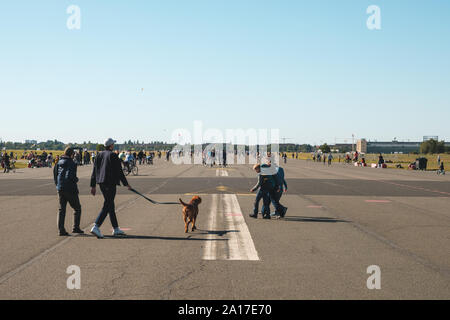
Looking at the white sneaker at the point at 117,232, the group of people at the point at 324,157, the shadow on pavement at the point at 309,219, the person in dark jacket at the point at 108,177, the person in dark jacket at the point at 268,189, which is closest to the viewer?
the person in dark jacket at the point at 108,177

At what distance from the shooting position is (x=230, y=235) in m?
8.55

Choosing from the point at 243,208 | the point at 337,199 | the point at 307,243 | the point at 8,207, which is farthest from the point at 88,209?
the point at 337,199

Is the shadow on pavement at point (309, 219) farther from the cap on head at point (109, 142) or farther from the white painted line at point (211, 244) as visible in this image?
the cap on head at point (109, 142)

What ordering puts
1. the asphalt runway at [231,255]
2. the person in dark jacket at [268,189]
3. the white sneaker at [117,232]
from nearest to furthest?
the asphalt runway at [231,255] < the white sneaker at [117,232] < the person in dark jacket at [268,189]

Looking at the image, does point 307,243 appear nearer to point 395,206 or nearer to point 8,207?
point 395,206

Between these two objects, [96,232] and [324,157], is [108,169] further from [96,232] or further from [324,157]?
[324,157]

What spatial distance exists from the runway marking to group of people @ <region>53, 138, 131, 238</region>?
2051 millimetres

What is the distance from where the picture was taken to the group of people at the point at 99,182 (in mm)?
8375

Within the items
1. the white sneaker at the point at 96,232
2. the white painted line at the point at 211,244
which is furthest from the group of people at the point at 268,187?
the white sneaker at the point at 96,232

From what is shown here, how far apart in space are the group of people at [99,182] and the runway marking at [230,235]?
205 cm

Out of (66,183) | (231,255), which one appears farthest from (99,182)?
(231,255)

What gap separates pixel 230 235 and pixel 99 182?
2749mm

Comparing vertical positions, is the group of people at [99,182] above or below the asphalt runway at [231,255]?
above

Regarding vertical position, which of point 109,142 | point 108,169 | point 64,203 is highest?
point 109,142
